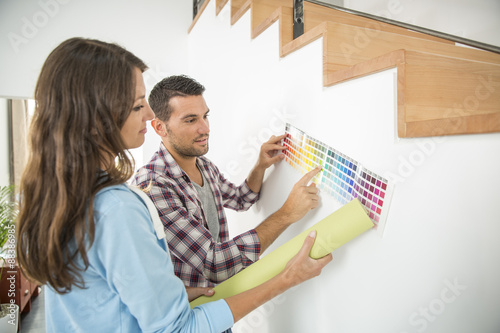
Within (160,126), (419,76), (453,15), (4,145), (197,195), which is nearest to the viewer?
(419,76)

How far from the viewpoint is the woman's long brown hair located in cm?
72

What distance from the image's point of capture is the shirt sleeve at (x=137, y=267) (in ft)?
2.34

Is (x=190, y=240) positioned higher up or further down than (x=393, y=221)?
further down

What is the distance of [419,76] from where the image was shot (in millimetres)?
862

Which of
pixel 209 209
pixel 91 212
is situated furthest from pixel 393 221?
pixel 209 209

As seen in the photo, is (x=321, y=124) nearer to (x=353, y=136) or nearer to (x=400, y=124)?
(x=353, y=136)

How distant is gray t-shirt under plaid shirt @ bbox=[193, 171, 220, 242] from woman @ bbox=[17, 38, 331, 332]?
0.70m

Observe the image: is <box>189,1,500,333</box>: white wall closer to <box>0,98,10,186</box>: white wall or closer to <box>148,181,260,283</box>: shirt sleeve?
<box>148,181,260,283</box>: shirt sleeve

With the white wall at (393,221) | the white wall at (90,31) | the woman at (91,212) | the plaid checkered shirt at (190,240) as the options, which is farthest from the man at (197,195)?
the white wall at (90,31)

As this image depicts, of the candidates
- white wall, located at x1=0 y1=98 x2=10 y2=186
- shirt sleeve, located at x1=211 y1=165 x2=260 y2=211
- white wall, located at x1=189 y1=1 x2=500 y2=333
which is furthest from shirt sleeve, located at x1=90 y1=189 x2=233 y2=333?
white wall, located at x1=0 y1=98 x2=10 y2=186

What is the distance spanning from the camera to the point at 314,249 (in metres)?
0.97

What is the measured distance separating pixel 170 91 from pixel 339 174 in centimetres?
Result: 84

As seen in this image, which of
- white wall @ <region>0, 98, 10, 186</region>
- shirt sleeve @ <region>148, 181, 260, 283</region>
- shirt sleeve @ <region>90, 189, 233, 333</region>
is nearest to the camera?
shirt sleeve @ <region>90, 189, 233, 333</region>

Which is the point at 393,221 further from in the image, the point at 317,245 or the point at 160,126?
the point at 160,126
